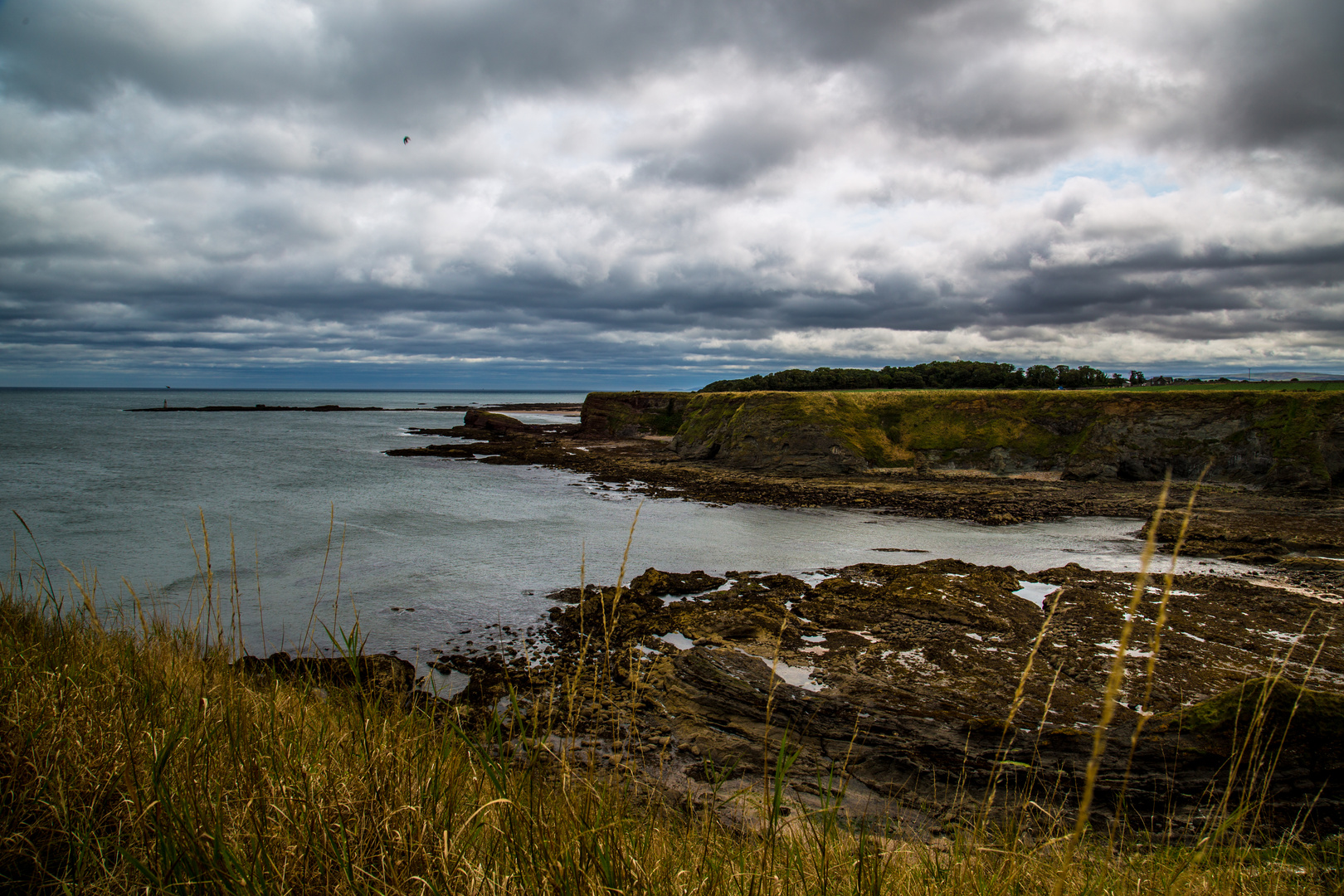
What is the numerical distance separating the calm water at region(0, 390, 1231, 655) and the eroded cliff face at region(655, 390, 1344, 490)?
1403cm

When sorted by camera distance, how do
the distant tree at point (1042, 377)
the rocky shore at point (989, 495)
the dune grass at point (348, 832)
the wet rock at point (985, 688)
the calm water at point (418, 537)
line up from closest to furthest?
the dune grass at point (348, 832)
the wet rock at point (985, 688)
the calm water at point (418, 537)
the rocky shore at point (989, 495)
the distant tree at point (1042, 377)

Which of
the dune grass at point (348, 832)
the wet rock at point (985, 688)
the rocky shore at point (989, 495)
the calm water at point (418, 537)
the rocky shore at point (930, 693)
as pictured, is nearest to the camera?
the dune grass at point (348, 832)

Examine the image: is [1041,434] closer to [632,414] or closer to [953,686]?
[953,686]

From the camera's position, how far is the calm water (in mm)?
16359

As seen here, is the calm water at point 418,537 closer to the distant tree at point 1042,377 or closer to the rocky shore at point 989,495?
the rocky shore at point 989,495

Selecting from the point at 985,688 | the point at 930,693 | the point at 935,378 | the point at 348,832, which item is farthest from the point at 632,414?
the point at 348,832

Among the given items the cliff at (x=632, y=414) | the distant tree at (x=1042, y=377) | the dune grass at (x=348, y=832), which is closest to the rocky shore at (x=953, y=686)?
the dune grass at (x=348, y=832)

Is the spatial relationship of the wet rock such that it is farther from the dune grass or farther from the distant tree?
the distant tree

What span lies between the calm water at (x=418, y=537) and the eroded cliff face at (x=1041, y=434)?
14.0 metres

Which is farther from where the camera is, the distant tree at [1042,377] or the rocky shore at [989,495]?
the distant tree at [1042,377]

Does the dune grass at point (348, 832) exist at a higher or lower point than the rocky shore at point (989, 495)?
higher

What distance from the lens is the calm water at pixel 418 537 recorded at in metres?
16.4

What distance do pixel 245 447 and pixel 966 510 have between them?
5828cm

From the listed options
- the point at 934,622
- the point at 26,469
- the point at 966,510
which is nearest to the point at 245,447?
the point at 26,469
